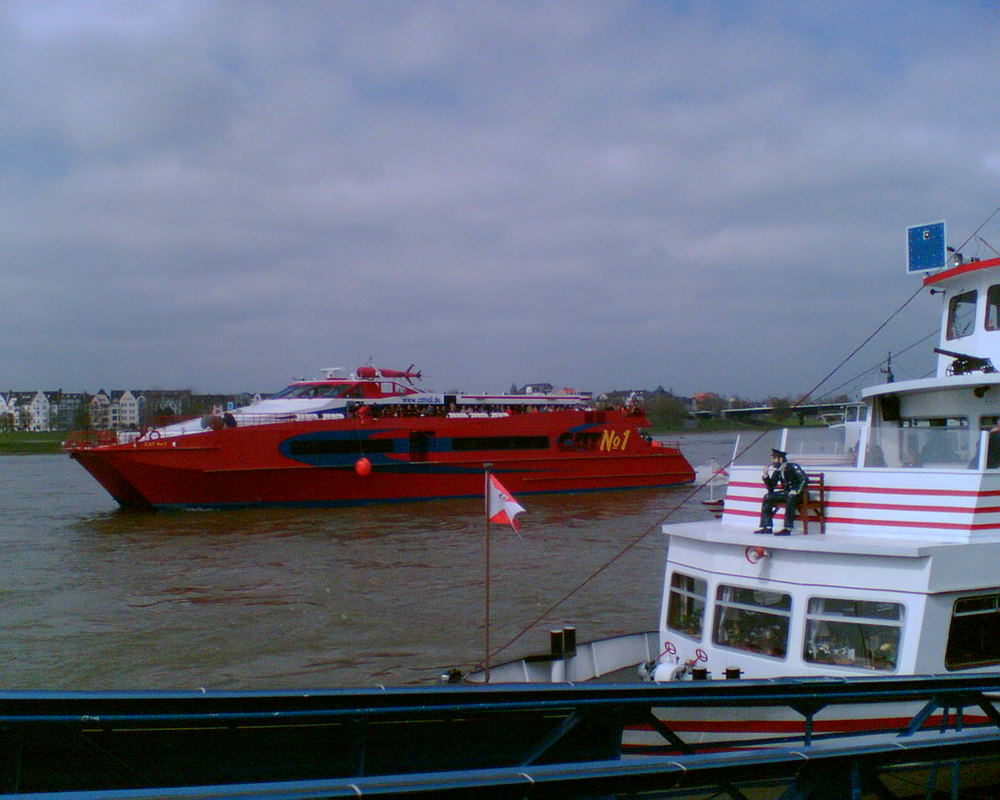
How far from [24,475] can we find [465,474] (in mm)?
32127

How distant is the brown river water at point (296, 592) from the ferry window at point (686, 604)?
3635mm

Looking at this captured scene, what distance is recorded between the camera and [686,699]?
4211mm

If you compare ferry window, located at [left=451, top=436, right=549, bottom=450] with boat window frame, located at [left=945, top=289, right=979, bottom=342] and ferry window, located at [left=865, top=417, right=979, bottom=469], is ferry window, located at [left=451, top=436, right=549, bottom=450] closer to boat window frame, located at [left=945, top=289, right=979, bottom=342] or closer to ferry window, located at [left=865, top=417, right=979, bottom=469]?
boat window frame, located at [left=945, top=289, right=979, bottom=342]

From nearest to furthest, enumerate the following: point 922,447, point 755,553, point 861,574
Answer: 1. point 861,574
2. point 755,553
3. point 922,447

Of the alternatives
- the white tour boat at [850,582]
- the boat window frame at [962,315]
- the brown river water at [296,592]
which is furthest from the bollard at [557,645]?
the boat window frame at [962,315]

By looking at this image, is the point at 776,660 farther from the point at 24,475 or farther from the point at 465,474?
the point at 24,475

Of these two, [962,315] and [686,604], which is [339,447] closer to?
[962,315]

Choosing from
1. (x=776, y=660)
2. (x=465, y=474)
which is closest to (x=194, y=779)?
(x=776, y=660)

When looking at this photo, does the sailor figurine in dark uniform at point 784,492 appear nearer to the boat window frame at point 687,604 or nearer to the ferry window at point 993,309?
the boat window frame at point 687,604

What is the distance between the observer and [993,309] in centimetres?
1086

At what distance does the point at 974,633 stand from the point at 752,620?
5.51 ft

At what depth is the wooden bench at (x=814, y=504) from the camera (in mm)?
7770

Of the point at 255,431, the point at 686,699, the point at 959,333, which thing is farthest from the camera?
the point at 255,431

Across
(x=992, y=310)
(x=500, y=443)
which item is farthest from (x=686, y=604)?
(x=500, y=443)
